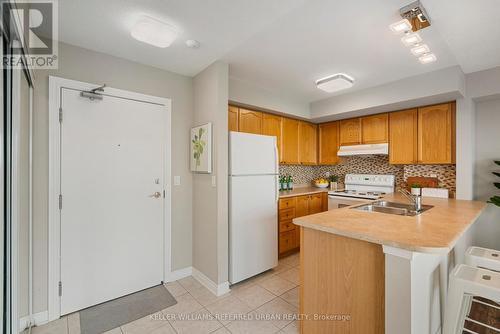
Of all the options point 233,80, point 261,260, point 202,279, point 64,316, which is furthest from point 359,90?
point 64,316

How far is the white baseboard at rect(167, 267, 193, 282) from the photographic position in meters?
2.68

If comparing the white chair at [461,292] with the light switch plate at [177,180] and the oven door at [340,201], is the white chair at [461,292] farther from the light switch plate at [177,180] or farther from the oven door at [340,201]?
the light switch plate at [177,180]

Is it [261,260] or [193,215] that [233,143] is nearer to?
[193,215]

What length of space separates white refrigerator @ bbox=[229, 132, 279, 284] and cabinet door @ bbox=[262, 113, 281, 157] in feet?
2.30

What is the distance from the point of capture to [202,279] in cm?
264

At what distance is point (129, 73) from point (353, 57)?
2.32 meters

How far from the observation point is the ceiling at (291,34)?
5.34ft

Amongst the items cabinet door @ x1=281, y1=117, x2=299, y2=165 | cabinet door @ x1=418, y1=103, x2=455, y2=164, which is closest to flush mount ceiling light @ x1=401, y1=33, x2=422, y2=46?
cabinet door @ x1=418, y1=103, x2=455, y2=164

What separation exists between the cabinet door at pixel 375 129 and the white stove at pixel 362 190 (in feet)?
2.05

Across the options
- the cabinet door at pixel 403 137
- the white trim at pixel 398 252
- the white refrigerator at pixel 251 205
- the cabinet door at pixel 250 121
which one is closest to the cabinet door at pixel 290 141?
the cabinet door at pixel 250 121

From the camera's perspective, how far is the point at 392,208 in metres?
2.47

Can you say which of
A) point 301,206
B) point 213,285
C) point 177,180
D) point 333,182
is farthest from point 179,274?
point 333,182

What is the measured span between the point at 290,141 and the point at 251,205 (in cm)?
168

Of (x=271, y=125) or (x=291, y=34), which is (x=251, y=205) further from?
(x=291, y=34)
